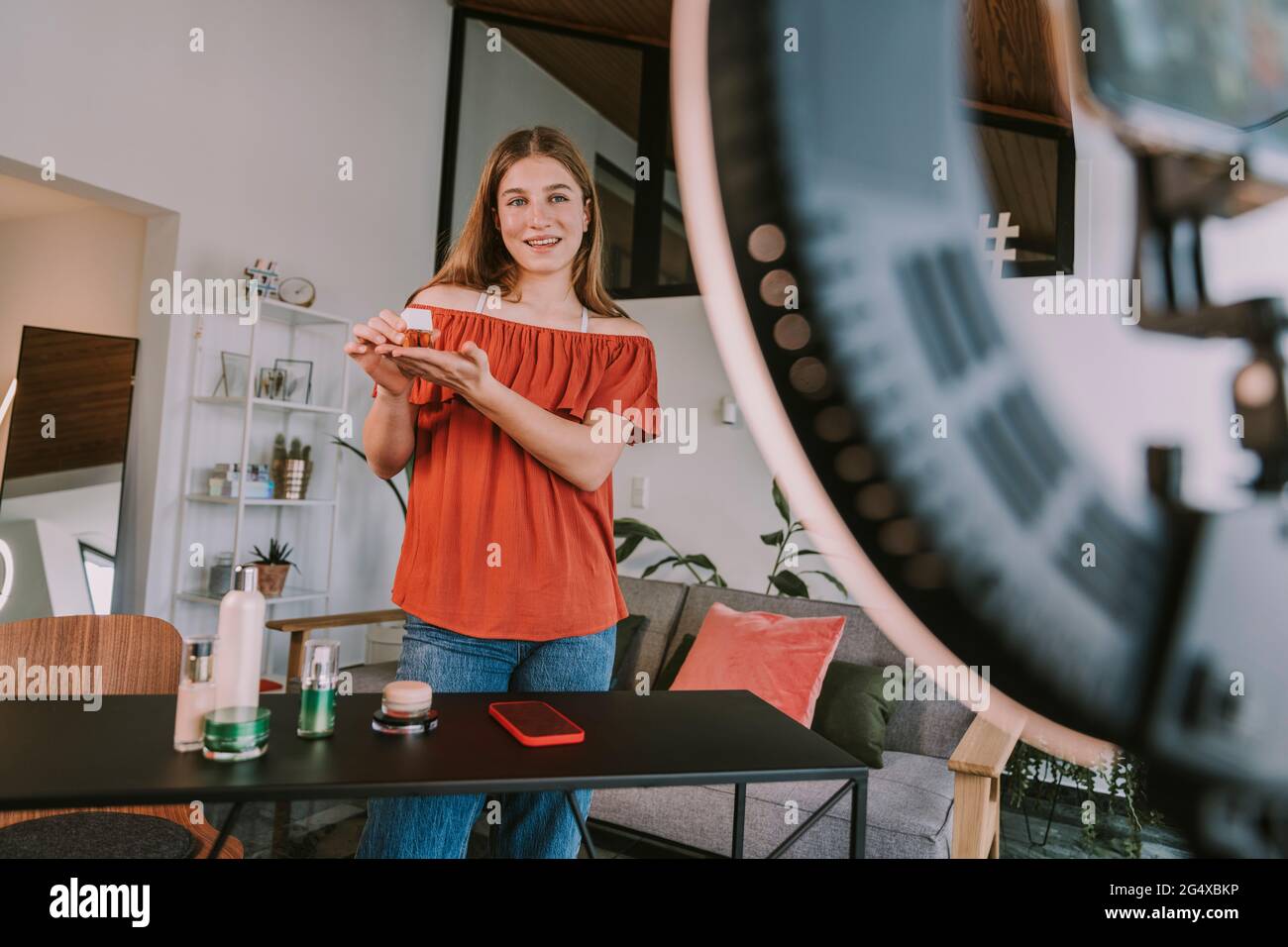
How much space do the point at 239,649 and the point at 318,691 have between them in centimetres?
7

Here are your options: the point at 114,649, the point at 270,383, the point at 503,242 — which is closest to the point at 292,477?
the point at 270,383

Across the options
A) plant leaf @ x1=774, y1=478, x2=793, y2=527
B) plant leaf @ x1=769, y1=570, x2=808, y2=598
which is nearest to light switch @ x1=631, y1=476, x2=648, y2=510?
plant leaf @ x1=774, y1=478, x2=793, y2=527

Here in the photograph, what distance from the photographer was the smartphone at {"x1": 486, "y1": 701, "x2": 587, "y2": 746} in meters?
0.65

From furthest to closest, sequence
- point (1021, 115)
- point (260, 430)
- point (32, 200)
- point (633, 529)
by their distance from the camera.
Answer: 1. point (32, 200)
2. point (260, 430)
3. point (633, 529)
4. point (1021, 115)

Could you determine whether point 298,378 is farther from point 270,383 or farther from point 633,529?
point 633,529

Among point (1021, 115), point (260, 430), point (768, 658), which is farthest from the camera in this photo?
point (260, 430)

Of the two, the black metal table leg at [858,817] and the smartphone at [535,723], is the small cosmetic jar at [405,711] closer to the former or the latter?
the smartphone at [535,723]

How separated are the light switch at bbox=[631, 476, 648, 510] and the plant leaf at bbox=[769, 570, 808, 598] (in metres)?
0.63

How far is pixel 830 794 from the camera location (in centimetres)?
147

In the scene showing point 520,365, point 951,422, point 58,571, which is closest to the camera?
point 951,422
